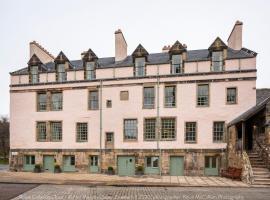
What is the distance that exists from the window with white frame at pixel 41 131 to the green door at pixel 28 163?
226 cm

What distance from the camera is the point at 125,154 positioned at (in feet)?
74.6

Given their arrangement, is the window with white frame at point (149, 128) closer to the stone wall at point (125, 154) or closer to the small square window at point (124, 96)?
the stone wall at point (125, 154)

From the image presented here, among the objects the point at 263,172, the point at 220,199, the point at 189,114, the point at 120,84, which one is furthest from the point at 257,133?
the point at 120,84

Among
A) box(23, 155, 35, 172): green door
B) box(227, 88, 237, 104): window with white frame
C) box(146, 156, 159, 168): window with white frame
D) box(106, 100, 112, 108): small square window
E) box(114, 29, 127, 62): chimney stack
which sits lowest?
box(23, 155, 35, 172): green door

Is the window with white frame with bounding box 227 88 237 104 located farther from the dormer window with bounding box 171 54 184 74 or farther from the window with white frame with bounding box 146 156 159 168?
the window with white frame with bounding box 146 156 159 168

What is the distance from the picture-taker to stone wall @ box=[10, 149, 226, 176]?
21.4 m

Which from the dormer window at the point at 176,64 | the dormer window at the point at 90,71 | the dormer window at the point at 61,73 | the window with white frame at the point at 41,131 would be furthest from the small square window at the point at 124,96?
the window with white frame at the point at 41,131

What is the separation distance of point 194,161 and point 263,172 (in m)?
6.24

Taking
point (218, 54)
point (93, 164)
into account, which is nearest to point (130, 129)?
point (93, 164)

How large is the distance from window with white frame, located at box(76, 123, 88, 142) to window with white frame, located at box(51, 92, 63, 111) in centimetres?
316

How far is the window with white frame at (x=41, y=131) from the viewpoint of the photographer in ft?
81.5

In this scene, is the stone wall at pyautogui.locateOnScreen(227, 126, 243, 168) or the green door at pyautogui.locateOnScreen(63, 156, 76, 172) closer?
the stone wall at pyautogui.locateOnScreen(227, 126, 243, 168)

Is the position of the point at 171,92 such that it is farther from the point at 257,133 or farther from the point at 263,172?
the point at 263,172

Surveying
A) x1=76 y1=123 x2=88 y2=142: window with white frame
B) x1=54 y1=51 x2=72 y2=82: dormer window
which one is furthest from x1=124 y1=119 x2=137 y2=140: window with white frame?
x1=54 y1=51 x2=72 y2=82: dormer window
